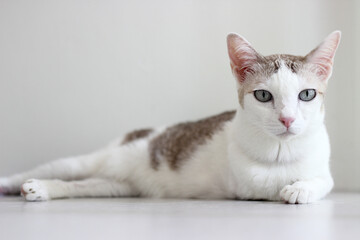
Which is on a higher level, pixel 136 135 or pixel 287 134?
pixel 287 134

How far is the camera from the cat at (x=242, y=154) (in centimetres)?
220

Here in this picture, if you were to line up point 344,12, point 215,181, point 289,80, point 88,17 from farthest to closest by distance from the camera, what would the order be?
point 88,17 < point 344,12 < point 215,181 < point 289,80

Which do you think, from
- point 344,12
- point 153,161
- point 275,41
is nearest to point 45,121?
point 153,161

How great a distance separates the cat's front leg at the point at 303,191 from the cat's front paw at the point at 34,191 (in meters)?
1.15

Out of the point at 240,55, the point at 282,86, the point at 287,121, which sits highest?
the point at 240,55

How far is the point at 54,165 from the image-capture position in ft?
9.78

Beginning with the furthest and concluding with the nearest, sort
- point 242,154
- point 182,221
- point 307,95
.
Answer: point 242,154, point 307,95, point 182,221

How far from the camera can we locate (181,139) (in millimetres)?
2967

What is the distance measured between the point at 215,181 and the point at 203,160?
15cm

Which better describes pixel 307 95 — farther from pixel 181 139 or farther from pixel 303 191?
pixel 181 139

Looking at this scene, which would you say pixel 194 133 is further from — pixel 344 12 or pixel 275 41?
pixel 344 12

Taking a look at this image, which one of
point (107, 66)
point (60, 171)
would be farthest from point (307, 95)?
point (107, 66)

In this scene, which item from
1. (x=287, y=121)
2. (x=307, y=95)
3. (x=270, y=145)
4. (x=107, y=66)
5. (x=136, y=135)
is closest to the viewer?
(x=287, y=121)

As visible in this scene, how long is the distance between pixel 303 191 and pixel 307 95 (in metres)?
0.42
